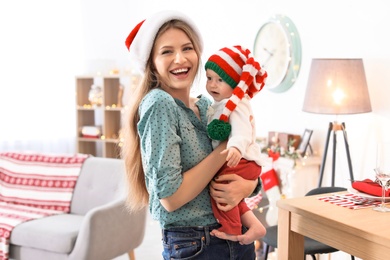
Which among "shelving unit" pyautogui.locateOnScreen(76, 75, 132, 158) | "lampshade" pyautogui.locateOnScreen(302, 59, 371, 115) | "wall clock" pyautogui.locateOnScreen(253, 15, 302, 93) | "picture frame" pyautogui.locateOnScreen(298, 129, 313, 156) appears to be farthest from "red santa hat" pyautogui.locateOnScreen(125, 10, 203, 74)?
"shelving unit" pyautogui.locateOnScreen(76, 75, 132, 158)

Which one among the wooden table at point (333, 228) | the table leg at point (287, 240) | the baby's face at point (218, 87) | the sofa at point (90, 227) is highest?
the baby's face at point (218, 87)

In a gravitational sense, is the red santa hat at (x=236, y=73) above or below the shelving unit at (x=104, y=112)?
above

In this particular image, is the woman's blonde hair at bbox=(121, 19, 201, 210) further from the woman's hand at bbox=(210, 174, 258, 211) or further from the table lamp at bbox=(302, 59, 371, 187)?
the table lamp at bbox=(302, 59, 371, 187)

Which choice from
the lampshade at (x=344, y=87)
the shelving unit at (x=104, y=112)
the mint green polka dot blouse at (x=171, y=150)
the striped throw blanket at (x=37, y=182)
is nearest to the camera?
the mint green polka dot blouse at (x=171, y=150)

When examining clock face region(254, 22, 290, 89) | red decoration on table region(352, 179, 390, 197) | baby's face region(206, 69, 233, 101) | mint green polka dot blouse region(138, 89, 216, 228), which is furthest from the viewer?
clock face region(254, 22, 290, 89)

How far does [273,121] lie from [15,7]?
122 inches

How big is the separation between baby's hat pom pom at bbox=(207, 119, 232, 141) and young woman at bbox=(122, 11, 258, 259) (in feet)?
0.11

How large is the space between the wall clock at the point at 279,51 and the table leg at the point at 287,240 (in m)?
1.92

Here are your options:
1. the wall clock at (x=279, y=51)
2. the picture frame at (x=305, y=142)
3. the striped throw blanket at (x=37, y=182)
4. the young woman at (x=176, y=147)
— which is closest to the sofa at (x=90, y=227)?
the striped throw blanket at (x=37, y=182)

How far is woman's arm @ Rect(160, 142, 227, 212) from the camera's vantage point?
1.42 m

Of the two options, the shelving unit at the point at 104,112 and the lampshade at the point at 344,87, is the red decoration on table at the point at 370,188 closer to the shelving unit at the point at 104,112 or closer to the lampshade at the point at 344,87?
the lampshade at the point at 344,87

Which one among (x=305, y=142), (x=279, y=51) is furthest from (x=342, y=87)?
(x=279, y=51)

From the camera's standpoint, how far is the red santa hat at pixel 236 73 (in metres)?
1.55

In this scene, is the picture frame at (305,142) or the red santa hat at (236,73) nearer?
the red santa hat at (236,73)
